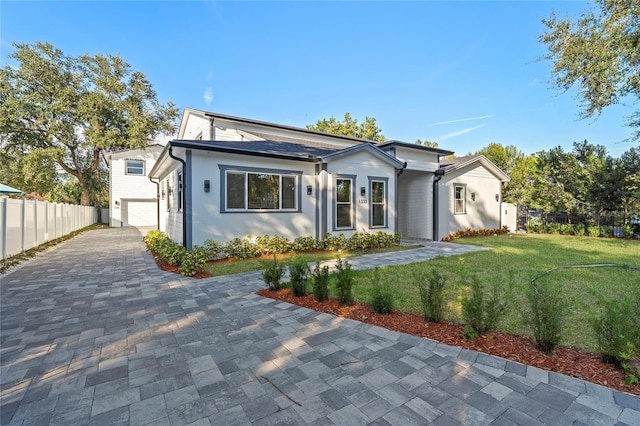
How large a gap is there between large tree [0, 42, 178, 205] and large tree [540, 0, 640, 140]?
26931mm

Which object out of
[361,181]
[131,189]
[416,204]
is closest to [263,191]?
[361,181]

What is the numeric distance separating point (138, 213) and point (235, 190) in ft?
63.9

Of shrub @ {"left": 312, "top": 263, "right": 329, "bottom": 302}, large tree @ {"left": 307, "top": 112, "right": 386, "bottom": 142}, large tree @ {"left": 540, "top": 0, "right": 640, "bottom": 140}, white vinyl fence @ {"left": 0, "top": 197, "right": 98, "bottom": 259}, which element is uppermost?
large tree @ {"left": 307, "top": 112, "right": 386, "bottom": 142}

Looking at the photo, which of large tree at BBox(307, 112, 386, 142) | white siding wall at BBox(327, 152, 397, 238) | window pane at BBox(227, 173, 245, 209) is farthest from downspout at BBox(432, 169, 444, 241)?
large tree at BBox(307, 112, 386, 142)

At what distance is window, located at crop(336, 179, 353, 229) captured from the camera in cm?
1071

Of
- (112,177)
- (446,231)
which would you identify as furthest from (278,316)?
(112,177)

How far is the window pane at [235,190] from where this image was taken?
895 centimetres

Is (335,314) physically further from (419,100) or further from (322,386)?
(419,100)

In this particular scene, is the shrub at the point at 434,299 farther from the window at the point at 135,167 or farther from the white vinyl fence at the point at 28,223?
the window at the point at 135,167

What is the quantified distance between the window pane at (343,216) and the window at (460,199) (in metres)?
6.51

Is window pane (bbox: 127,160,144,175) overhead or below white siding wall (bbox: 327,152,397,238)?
overhead

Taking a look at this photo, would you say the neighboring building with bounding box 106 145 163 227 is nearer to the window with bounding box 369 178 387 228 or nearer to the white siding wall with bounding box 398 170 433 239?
the window with bounding box 369 178 387 228

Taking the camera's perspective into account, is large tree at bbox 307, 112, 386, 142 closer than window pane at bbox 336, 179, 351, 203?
No

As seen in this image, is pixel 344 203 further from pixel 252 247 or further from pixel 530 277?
pixel 530 277
